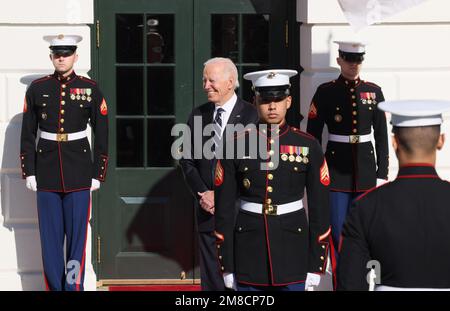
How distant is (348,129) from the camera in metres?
7.40

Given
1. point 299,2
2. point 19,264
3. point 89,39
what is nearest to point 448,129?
point 299,2

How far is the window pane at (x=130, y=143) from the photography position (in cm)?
822

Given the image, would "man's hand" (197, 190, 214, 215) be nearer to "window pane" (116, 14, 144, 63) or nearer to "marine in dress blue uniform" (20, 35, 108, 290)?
"marine in dress blue uniform" (20, 35, 108, 290)

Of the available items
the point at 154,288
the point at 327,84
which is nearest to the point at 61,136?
the point at 154,288

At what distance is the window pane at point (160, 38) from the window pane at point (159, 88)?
0.08 meters

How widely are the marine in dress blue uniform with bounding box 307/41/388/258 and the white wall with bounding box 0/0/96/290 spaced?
1.76 meters

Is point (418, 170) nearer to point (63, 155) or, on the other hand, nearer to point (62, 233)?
point (63, 155)

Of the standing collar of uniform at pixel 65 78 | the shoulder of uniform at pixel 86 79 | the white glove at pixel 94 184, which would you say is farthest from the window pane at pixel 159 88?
the white glove at pixel 94 184

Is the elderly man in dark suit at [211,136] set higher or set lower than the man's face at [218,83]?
lower

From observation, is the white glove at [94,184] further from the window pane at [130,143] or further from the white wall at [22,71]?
the window pane at [130,143]

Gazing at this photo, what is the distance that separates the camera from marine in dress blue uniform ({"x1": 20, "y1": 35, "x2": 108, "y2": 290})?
7418mm

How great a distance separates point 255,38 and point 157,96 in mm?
845

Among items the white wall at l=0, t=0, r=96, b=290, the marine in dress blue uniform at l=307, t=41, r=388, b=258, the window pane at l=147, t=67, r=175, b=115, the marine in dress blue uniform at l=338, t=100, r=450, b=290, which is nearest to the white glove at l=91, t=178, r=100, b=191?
the white wall at l=0, t=0, r=96, b=290

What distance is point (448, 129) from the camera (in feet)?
26.1
